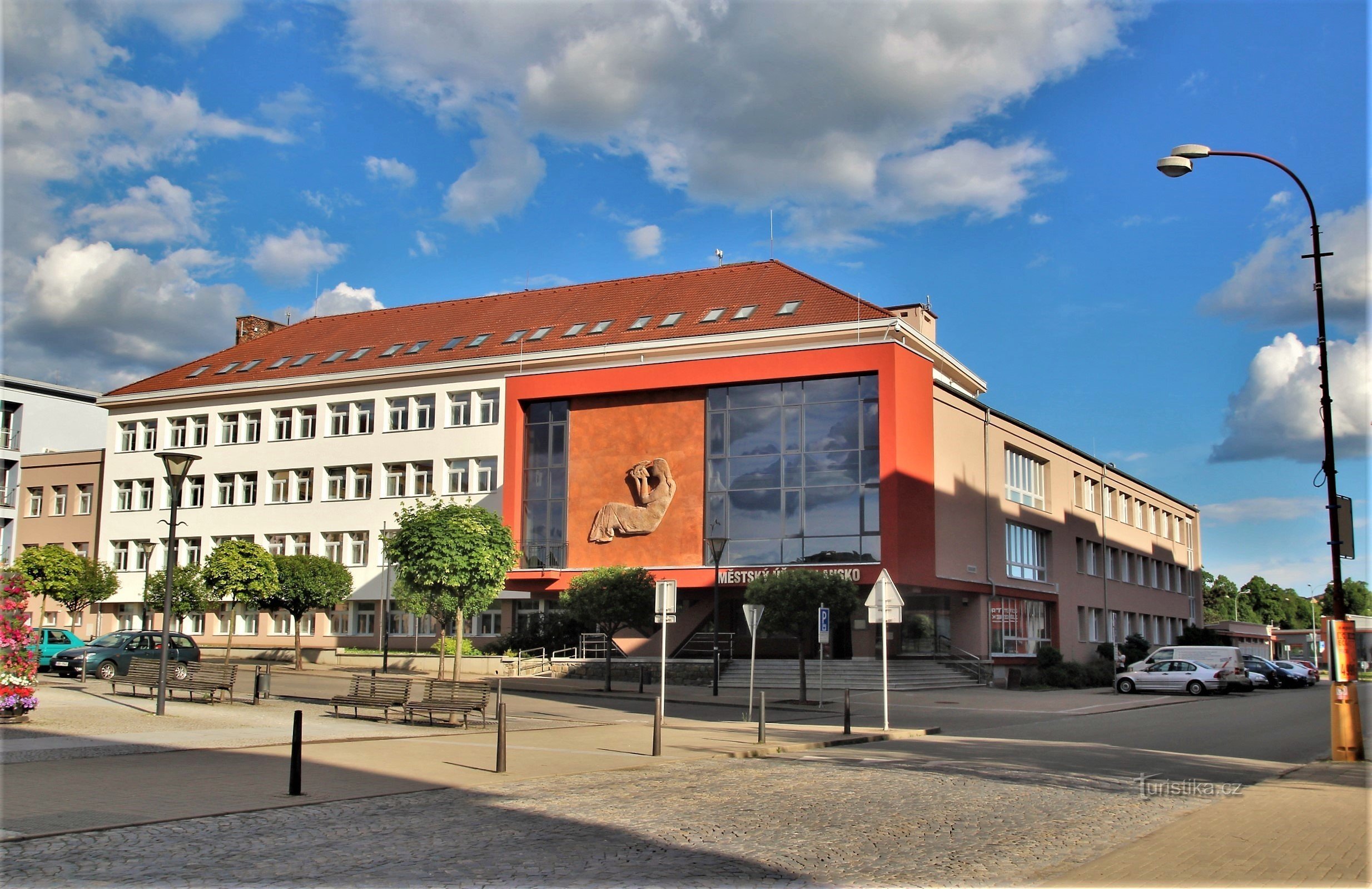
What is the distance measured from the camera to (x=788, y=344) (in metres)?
45.8

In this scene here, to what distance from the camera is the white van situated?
41.8m

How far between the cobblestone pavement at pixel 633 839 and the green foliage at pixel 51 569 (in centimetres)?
4195

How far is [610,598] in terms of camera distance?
126 feet

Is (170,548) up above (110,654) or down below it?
above

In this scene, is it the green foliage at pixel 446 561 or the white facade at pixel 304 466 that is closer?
the green foliage at pixel 446 561

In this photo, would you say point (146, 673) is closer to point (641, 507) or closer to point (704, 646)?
point (704, 646)

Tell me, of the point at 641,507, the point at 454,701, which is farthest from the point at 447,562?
the point at 454,701

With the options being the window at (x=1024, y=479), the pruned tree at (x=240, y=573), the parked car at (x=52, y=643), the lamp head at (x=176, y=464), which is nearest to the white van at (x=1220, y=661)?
the window at (x=1024, y=479)

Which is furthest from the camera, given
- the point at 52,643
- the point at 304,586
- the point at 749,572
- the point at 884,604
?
the point at 304,586

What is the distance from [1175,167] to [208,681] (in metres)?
21.2

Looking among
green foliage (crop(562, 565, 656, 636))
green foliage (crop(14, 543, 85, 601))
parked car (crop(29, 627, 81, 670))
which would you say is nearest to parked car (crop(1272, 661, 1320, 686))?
green foliage (crop(562, 565, 656, 636))

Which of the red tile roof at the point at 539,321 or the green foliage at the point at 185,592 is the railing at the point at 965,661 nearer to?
the red tile roof at the point at 539,321

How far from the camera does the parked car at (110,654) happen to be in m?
33.1

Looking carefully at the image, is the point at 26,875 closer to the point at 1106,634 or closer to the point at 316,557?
the point at 316,557
